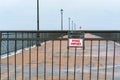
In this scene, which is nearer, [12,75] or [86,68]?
[12,75]

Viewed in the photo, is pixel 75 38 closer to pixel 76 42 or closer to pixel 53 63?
pixel 76 42

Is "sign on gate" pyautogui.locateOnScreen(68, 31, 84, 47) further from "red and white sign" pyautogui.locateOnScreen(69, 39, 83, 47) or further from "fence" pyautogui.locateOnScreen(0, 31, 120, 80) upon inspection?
"fence" pyautogui.locateOnScreen(0, 31, 120, 80)

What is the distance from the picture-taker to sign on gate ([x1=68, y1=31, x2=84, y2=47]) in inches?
309

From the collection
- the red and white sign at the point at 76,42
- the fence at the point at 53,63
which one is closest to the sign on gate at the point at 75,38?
the red and white sign at the point at 76,42

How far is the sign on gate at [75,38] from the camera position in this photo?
7836 mm

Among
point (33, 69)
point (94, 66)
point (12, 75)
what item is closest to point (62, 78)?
point (12, 75)

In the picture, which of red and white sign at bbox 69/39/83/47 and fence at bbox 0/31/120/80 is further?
fence at bbox 0/31/120/80

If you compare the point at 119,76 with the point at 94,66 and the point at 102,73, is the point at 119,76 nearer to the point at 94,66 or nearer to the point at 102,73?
the point at 102,73

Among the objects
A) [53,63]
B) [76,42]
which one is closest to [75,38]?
[76,42]

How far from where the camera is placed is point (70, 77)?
12.0 meters

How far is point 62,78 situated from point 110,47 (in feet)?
49.2

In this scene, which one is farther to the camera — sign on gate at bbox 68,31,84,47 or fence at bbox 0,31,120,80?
fence at bbox 0,31,120,80

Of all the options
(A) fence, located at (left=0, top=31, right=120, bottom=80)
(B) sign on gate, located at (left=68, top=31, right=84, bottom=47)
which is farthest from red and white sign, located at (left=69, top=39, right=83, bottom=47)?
(A) fence, located at (left=0, top=31, right=120, bottom=80)

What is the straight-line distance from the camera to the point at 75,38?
25.8 ft
